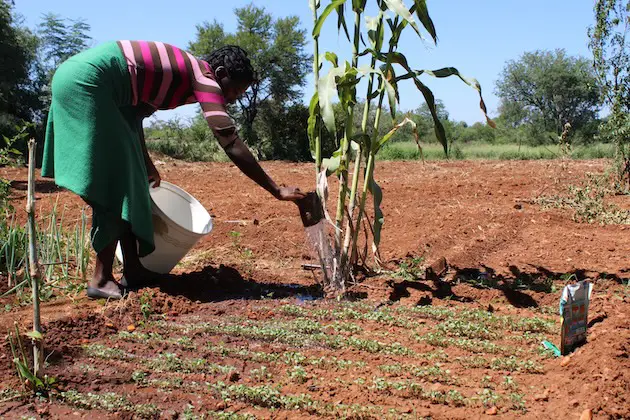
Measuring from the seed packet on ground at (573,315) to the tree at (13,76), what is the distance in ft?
33.0

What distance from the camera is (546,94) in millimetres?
34188

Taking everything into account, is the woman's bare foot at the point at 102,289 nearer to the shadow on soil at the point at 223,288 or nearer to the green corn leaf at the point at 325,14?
the shadow on soil at the point at 223,288

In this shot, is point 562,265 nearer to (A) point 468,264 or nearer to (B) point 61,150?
(A) point 468,264

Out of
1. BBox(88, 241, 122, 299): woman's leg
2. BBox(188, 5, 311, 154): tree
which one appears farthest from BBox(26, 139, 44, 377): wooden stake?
BBox(188, 5, 311, 154): tree

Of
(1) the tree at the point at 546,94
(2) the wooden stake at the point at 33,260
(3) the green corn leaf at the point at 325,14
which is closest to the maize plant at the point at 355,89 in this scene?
(3) the green corn leaf at the point at 325,14

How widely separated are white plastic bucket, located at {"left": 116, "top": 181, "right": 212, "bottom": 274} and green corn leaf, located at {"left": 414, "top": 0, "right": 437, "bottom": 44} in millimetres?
1561

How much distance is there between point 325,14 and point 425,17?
20.4 inches

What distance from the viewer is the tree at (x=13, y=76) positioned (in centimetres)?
1077

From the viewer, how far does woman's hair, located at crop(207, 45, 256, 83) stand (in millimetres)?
2814

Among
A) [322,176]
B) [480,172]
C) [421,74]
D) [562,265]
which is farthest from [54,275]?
[480,172]

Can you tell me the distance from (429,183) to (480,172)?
166 centimetres

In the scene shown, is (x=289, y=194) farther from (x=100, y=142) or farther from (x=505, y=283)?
(x=505, y=283)

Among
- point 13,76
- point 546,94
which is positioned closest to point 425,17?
point 13,76

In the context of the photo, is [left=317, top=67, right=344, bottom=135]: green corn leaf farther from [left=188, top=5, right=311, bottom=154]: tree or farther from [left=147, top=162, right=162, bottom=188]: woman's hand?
[left=188, top=5, right=311, bottom=154]: tree
